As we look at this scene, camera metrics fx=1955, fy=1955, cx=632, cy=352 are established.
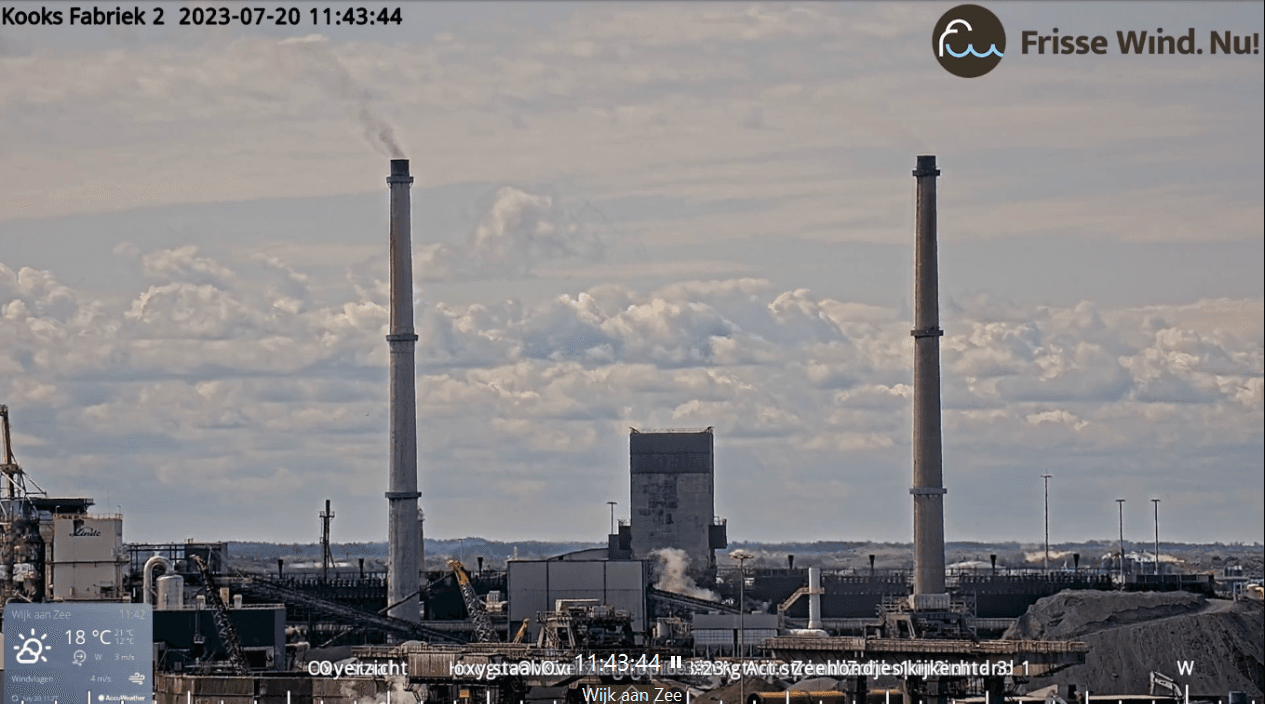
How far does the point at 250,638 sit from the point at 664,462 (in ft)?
191

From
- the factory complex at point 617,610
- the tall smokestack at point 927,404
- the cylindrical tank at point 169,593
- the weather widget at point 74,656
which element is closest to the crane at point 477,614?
the factory complex at point 617,610

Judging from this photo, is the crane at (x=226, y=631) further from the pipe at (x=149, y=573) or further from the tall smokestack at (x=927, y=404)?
the tall smokestack at (x=927, y=404)

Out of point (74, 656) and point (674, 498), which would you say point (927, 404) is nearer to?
point (674, 498)

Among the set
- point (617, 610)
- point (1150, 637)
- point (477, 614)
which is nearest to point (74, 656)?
point (617, 610)

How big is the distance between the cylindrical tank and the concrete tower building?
59119 mm

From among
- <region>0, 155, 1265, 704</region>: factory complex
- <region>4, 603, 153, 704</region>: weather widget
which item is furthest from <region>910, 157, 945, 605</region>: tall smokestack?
<region>4, 603, 153, 704</region>: weather widget

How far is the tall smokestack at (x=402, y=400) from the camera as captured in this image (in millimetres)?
123688

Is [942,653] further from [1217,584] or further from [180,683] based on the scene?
[1217,584]

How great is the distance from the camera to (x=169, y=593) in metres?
100

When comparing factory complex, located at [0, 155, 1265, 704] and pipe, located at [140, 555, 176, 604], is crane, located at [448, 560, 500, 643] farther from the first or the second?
pipe, located at [140, 555, 176, 604]

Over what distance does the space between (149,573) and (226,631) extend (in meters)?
5.51

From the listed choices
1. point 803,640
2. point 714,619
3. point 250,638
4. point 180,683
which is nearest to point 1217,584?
point 714,619

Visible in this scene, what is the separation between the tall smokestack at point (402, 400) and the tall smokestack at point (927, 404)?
106ft

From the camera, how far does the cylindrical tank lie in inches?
3927
